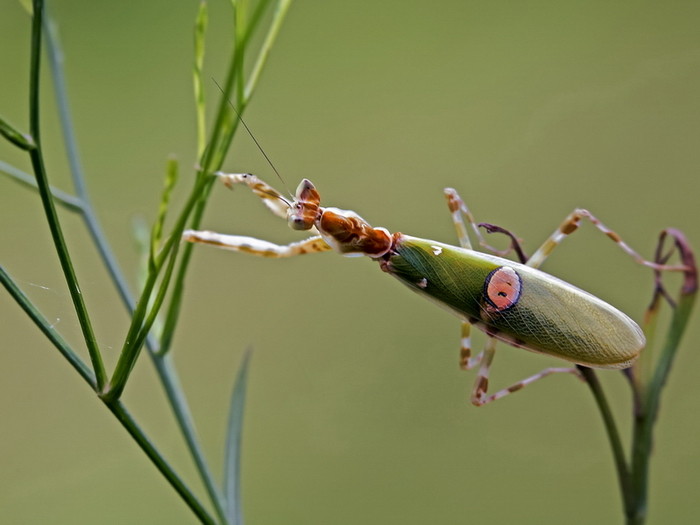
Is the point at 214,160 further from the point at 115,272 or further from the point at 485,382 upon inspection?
the point at 485,382

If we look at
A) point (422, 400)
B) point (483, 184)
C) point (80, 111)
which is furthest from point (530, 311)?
point (80, 111)

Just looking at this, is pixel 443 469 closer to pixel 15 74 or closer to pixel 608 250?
pixel 608 250

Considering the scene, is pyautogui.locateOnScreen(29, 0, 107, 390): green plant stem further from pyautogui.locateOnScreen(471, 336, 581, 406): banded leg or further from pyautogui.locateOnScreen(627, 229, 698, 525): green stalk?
pyautogui.locateOnScreen(471, 336, 581, 406): banded leg

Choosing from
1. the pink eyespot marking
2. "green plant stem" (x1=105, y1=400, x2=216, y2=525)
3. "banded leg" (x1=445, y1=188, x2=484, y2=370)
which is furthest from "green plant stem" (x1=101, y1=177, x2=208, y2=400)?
"banded leg" (x1=445, y1=188, x2=484, y2=370)

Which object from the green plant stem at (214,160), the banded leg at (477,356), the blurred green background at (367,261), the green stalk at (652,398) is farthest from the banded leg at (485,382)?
the blurred green background at (367,261)

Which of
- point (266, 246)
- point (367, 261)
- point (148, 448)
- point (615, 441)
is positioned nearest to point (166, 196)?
point (148, 448)

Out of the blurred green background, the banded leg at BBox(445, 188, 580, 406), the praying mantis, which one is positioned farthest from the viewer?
the blurred green background

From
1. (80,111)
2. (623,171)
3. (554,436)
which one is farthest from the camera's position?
(80,111)
